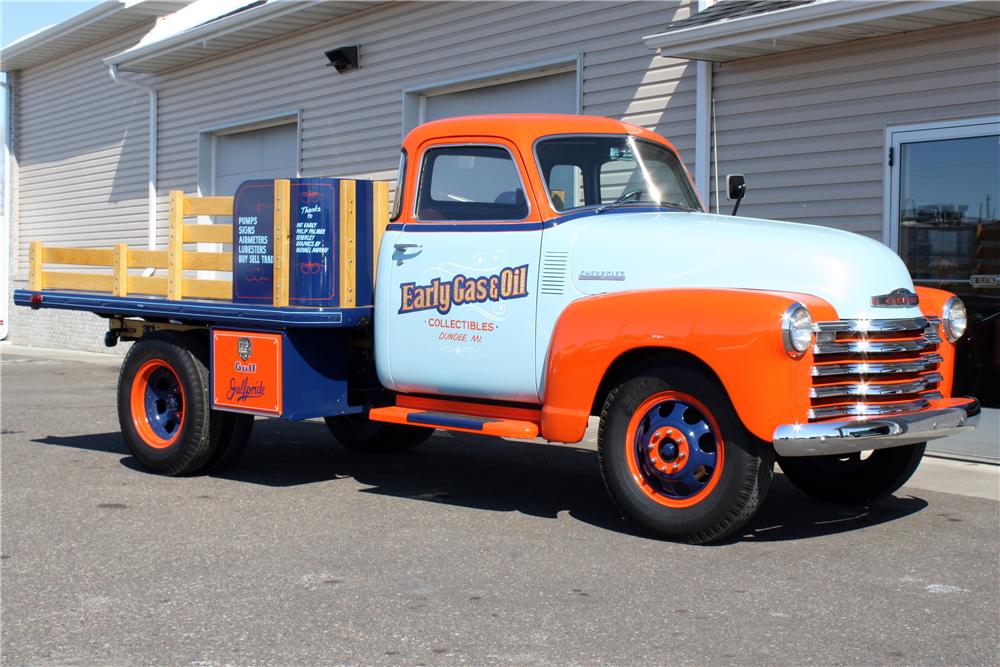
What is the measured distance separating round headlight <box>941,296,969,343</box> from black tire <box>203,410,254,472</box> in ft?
14.1

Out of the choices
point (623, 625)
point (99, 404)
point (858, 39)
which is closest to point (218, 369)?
point (623, 625)

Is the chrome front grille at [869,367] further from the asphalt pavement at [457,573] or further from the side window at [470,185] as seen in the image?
the side window at [470,185]

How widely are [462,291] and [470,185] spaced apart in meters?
0.66

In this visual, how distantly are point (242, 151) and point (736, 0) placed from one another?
9676mm

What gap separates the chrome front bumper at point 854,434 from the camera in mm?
5387

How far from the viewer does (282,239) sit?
7172 millimetres

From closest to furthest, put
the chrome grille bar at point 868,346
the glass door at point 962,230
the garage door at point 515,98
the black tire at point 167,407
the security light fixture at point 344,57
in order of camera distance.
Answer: the chrome grille bar at point 868,346 → the black tire at point 167,407 → the glass door at point 962,230 → the garage door at point 515,98 → the security light fixture at point 344,57

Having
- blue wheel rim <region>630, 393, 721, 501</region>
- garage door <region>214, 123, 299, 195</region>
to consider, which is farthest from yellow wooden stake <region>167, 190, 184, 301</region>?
garage door <region>214, 123, 299, 195</region>

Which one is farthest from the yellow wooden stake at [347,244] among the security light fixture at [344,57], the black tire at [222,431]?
the security light fixture at [344,57]

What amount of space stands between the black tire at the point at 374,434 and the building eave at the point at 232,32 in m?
7.78

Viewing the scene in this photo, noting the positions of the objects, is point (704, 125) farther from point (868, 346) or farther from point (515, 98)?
point (868, 346)

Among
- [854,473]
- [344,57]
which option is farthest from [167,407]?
[344,57]

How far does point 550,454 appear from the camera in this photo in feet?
29.5

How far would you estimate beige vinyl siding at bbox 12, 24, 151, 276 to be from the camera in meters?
20.5
